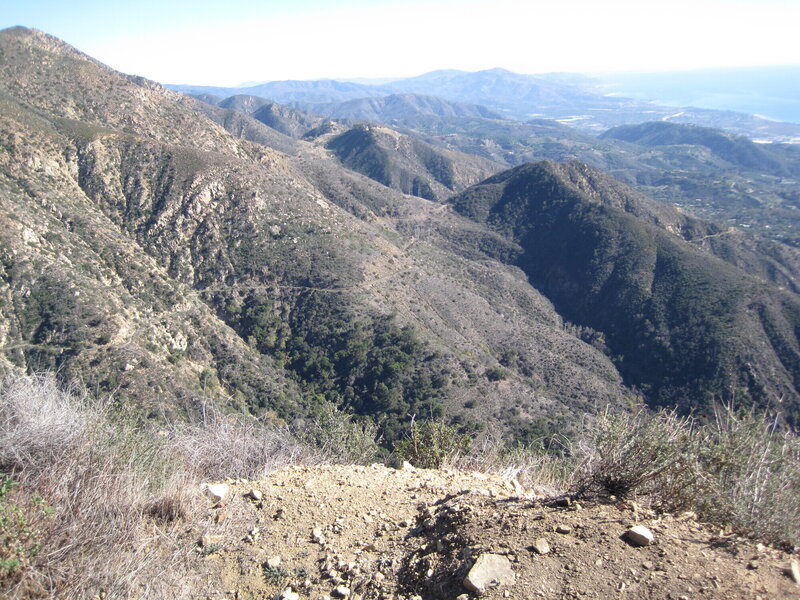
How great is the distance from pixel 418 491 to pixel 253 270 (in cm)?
3609

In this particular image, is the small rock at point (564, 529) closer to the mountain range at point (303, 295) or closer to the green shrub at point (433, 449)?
the green shrub at point (433, 449)

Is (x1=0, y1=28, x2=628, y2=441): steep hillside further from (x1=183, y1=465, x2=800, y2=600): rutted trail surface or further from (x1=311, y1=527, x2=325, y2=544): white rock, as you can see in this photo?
(x1=311, y1=527, x2=325, y2=544): white rock

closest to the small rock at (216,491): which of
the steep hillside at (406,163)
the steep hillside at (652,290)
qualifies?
the steep hillside at (652,290)

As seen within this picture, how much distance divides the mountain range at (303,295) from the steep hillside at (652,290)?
272 mm

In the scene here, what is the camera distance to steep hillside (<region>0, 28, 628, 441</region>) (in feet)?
85.7

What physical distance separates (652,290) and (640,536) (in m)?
59.1

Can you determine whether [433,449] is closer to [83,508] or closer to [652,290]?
[83,508]

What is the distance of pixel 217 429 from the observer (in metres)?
10.4

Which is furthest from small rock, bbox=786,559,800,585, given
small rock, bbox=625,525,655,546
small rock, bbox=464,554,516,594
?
small rock, bbox=464,554,516,594

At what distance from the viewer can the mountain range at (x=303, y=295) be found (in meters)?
27.4

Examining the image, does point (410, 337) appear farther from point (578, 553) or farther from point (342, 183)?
point (342, 183)

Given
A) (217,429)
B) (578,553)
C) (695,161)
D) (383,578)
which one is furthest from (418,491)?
(695,161)

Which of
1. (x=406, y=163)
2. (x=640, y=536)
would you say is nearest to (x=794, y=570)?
(x=640, y=536)

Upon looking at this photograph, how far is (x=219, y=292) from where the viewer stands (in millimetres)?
38250
